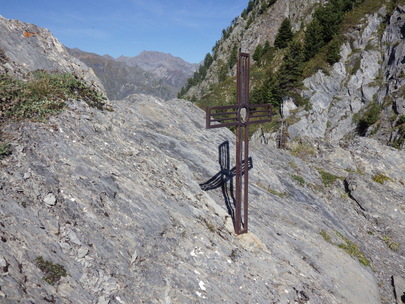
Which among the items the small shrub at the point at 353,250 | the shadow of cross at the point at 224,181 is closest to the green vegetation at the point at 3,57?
the shadow of cross at the point at 224,181

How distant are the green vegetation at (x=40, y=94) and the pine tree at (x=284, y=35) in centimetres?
7292

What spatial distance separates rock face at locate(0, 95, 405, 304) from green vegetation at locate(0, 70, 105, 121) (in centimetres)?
65

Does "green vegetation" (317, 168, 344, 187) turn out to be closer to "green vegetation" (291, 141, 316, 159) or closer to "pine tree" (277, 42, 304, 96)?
"green vegetation" (291, 141, 316, 159)

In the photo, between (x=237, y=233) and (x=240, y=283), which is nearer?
(x=240, y=283)

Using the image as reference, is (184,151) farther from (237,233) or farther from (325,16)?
(325,16)

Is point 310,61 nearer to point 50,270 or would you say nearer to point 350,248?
point 350,248

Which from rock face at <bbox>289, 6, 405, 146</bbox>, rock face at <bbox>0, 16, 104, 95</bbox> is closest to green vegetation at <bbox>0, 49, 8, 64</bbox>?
rock face at <bbox>0, 16, 104, 95</bbox>

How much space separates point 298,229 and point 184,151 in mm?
7328

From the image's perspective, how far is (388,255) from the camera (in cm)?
1681

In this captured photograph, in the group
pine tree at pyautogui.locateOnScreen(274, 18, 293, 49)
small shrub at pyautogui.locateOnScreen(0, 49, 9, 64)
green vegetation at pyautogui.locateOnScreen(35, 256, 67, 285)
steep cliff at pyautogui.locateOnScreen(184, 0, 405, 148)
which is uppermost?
pine tree at pyautogui.locateOnScreen(274, 18, 293, 49)

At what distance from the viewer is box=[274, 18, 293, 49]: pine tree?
75500 mm

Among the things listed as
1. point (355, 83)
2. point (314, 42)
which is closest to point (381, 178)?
point (355, 83)

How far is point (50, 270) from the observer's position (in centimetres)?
657

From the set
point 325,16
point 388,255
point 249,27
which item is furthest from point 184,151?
point 249,27
